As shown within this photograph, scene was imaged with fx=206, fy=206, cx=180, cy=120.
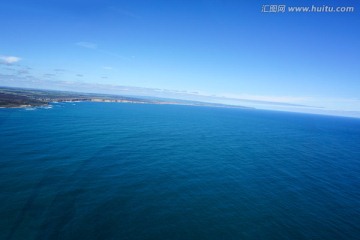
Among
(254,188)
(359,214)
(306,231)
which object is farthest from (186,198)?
(359,214)

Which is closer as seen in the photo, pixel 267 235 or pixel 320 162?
pixel 267 235

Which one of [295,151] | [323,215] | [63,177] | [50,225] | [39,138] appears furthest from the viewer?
[295,151]

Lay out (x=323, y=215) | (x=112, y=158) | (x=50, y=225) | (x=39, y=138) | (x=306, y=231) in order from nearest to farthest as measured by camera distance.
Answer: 1. (x=50, y=225)
2. (x=306, y=231)
3. (x=323, y=215)
4. (x=112, y=158)
5. (x=39, y=138)

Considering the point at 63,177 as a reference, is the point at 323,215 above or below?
below

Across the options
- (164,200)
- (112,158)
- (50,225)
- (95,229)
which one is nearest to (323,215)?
(164,200)

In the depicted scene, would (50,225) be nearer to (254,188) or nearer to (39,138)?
(254,188)

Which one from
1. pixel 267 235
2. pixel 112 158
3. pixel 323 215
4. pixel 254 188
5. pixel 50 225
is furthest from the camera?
pixel 112 158

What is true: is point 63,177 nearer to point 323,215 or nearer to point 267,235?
point 267,235

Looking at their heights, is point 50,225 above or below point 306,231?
above

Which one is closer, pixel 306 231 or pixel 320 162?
pixel 306 231
